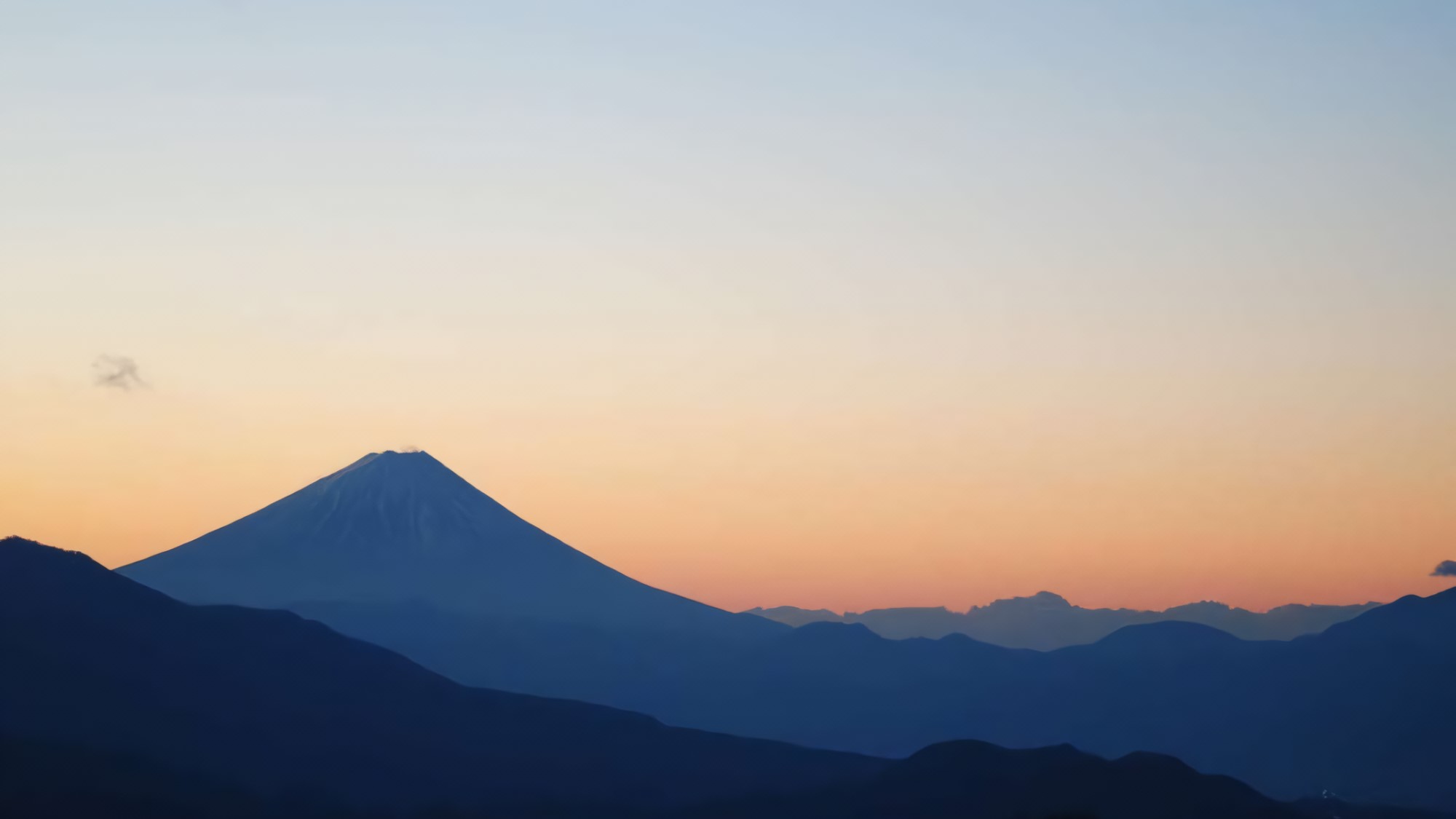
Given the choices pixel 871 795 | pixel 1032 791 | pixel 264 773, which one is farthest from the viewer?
pixel 264 773

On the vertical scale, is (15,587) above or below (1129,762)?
above

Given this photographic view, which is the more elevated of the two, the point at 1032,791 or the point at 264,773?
the point at 264,773

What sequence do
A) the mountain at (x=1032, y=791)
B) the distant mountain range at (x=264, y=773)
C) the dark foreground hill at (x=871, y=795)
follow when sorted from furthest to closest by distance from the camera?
the mountain at (x=1032, y=791), the distant mountain range at (x=264, y=773), the dark foreground hill at (x=871, y=795)

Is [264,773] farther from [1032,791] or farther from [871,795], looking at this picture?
[1032,791]

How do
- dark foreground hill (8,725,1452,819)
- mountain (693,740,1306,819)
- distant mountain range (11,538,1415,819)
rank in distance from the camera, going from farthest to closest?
mountain (693,740,1306,819), distant mountain range (11,538,1415,819), dark foreground hill (8,725,1452,819)

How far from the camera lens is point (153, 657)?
7781 inches

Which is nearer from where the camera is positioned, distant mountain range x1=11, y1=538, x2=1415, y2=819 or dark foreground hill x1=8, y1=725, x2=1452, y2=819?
dark foreground hill x1=8, y1=725, x2=1452, y2=819

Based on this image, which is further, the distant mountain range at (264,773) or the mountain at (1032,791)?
the mountain at (1032,791)

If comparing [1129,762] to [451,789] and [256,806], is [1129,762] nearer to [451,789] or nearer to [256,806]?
[451,789]

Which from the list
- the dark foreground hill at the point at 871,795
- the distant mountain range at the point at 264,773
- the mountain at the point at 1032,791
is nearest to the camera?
the dark foreground hill at the point at 871,795

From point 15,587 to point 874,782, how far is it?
108 metres

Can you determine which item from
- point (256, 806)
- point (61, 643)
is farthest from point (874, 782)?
point (61, 643)

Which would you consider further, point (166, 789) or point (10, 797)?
point (166, 789)

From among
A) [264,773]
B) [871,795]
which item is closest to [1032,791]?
[871,795]
